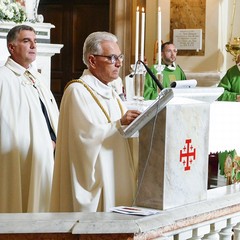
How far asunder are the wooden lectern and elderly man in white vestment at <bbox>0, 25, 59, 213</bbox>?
205cm

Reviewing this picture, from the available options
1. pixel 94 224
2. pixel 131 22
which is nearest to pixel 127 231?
pixel 94 224

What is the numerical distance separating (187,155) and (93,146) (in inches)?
26.2

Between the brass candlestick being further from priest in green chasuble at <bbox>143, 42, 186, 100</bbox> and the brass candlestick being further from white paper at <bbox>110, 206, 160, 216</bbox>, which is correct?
white paper at <bbox>110, 206, 160, 216</bbox>

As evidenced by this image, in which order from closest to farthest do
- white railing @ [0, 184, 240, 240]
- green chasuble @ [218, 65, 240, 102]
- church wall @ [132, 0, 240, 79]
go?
white railing @ [0, 184, 240, 240]
green chasuble @ [218, 65, 240, 102]
church wall @ [132, 0, 240, 79]

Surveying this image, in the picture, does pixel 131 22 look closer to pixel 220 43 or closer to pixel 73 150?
pixel 220 43

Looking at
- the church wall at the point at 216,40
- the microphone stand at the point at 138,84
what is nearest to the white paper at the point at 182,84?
the microphone stand at the point at 138,84

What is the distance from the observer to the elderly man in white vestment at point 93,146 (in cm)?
402

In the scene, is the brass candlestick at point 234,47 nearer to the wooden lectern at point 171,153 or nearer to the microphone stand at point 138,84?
the microphone stand at point 138,84

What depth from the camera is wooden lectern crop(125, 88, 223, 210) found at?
337 cm

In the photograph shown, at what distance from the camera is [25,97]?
5.62 m

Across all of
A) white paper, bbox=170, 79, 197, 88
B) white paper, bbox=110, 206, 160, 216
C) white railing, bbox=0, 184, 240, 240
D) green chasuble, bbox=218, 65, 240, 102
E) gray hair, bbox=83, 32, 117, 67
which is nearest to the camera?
white railing, bbox=0, 184, 240, 240

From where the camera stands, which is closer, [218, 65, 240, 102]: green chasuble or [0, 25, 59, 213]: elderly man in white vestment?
[0, 25, 59, 213]: elderly man in white vestment

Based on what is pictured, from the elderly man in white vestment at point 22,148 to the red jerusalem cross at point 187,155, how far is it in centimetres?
212

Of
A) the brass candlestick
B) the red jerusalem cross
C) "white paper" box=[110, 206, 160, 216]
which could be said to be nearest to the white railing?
"white paper" box=[110, 206, 160, 216]
